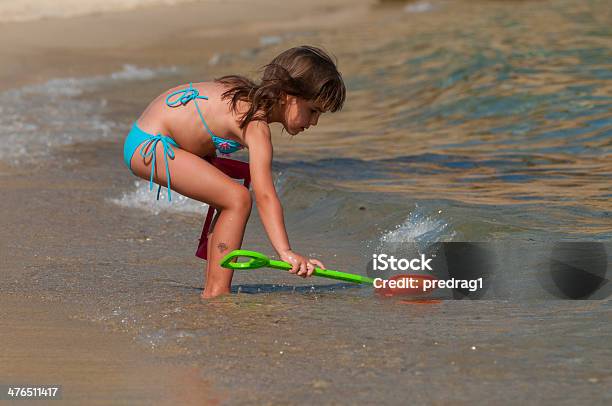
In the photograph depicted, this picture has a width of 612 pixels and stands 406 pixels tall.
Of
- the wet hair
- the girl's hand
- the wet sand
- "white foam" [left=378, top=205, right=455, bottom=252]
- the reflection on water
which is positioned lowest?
the wet sand

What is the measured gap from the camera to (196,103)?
159 inches

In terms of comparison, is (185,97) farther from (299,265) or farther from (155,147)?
(299,265)

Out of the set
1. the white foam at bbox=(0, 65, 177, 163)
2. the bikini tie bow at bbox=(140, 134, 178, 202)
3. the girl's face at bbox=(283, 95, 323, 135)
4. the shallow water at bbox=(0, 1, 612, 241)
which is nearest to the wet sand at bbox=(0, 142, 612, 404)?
the bikini tie bow at bbox=(140, 134, 178, 202)

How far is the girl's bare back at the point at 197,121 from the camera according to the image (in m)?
3.96

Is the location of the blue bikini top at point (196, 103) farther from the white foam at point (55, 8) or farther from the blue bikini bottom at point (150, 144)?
the white foam at point (55, 8)

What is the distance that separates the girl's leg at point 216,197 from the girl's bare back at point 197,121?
0.06 meters

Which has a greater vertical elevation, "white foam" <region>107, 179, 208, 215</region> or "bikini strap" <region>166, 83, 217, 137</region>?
"bikini strap" <region>166, 83, 217, 137</region>

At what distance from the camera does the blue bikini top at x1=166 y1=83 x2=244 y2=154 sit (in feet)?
13.1

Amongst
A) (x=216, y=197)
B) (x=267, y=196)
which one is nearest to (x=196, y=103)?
(x=216, y=197)

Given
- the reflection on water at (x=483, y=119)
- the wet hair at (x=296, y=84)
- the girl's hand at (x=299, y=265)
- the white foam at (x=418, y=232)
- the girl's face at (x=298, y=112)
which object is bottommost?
the girl's hand at (x=299, y=265)

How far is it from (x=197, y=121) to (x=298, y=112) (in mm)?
394

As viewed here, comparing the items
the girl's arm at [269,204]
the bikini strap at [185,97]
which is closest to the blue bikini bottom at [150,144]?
the bikini strap at [185,97]

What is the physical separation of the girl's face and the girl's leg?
0.30 meters

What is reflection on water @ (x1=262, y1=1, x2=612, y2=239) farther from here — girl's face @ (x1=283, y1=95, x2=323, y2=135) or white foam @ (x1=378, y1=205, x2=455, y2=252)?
girl's face @ (x1=283, y1=95, x2=323, y2=135)
